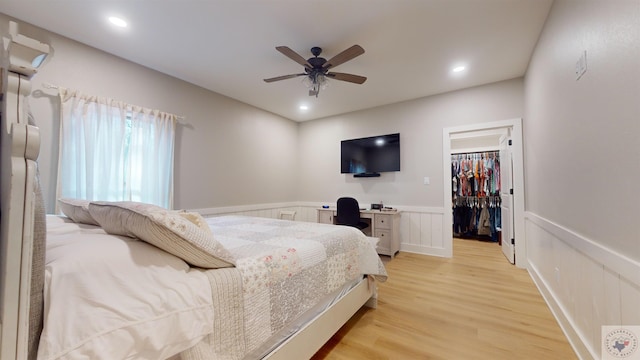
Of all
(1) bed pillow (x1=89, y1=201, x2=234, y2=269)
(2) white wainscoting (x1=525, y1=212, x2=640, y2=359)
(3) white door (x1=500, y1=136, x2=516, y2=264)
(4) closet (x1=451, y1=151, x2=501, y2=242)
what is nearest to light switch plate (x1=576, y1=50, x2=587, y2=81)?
(2) white wainscoting (x1=525, y1=212, x2=640, y2=359)

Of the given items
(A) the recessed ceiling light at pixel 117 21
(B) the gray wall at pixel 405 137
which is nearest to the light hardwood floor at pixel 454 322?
(B) the gray wall at pixel 405 137

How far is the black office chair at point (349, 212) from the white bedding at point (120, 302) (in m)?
2.89

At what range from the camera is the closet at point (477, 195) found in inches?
196

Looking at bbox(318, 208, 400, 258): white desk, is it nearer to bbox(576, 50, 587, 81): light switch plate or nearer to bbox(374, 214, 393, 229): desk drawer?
bbox(374, 214, 393, 229): desk drawer

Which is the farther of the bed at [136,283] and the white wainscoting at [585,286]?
the white wainscoting at [585,286]

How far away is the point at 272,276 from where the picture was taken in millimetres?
1245

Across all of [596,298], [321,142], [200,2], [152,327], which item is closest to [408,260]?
Result: [596,298]

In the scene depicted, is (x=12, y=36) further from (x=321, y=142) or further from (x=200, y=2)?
(x=321, y=142)

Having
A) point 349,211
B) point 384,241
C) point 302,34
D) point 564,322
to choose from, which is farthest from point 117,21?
point 564,322

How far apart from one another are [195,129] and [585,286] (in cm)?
405

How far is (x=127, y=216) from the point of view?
38.9 inches

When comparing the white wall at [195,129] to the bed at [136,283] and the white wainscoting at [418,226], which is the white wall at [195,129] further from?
the bed at [136,283]

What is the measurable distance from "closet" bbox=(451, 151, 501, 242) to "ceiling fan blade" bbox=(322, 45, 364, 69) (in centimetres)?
402

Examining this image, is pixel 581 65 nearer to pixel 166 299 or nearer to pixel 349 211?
pixel 166 299
